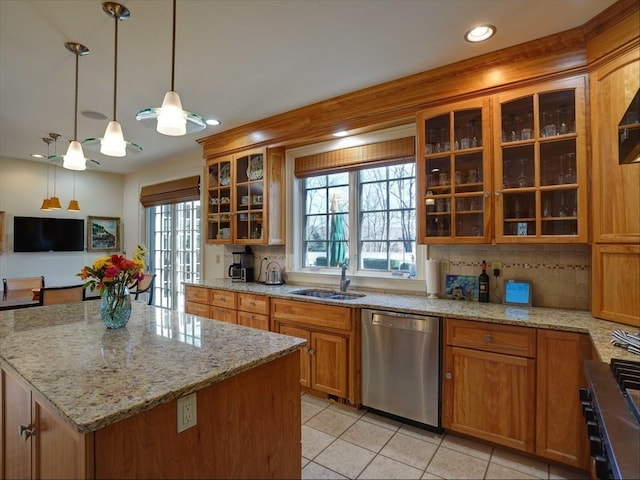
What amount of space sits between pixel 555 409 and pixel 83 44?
12.0 feet

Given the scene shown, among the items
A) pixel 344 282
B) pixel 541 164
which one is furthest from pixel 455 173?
pixel 344 282

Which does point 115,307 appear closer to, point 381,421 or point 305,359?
point 305,359

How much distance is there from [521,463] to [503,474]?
0.18 m

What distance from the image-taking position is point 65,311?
2.24m

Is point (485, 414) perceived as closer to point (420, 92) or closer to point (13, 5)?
point (420, 92)

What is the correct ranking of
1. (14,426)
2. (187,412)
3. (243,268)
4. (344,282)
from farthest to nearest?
(243,268) → (344,282) → (14,426) → (187,412)

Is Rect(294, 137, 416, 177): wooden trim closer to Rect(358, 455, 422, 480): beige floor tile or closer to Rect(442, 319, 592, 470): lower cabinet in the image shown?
Rect(442, 319, 592, 470): lower cabinet

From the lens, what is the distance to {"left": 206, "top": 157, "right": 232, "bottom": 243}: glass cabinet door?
4078 millimetres

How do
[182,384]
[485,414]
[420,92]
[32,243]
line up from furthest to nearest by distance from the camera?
[32,243] < [420,92] < [485,414] < [182,384]

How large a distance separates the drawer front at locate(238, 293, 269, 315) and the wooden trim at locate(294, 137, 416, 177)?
4.61 feet

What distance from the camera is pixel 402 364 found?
2459 millimetres

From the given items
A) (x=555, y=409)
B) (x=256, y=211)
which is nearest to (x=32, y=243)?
(x=256, y=211)

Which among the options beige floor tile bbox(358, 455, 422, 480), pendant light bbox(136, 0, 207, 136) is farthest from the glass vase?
beige floor tile bbox(358, 455, 422, 480)

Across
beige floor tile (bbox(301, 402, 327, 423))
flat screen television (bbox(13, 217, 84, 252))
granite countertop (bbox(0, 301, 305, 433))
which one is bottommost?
beige floor tile (bbox(301, 402, 327, 423))
